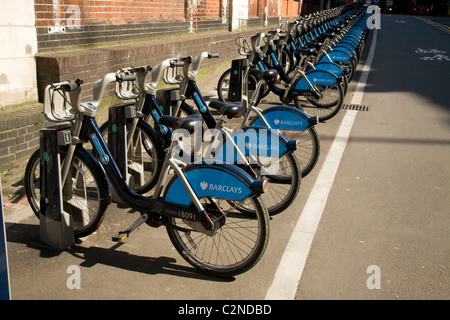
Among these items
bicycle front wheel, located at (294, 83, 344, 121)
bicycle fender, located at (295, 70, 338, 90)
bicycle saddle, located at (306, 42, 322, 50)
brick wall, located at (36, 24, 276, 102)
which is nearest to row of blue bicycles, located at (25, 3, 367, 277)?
brick wall, located at (36, 24, 276, 102)

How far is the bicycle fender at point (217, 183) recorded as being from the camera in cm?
338

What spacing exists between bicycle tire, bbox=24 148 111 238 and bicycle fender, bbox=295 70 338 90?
4.63 m

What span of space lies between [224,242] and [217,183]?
2.49ft

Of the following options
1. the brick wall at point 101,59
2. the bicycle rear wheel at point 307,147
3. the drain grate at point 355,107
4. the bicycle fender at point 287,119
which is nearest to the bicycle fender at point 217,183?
the bicycle fender at point 287,119

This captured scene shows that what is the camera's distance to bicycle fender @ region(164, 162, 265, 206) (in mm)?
3381

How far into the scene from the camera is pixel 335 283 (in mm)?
3523

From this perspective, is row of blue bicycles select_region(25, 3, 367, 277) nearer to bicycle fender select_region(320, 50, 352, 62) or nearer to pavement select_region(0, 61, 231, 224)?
pavement select_region(0, 61, 231, 224)

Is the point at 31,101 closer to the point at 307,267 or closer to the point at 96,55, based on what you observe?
the point at 96,55

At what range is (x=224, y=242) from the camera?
13.2 ft

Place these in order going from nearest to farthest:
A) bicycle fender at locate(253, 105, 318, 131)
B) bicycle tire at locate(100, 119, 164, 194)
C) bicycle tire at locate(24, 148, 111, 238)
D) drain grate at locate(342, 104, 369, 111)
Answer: bicycle tire at locate(24, 148, 111, 238) < bicycle tire at locate(100, 119, 164, 194) < bicycle fender at locate(253, 105, 318, 131) < drain grate at locate(342, 104, 369, 111)

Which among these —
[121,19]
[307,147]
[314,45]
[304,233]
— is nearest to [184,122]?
[304,233]

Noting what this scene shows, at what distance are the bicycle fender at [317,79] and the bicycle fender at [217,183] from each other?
474cm

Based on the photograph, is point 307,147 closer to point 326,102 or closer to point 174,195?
point 174,195
